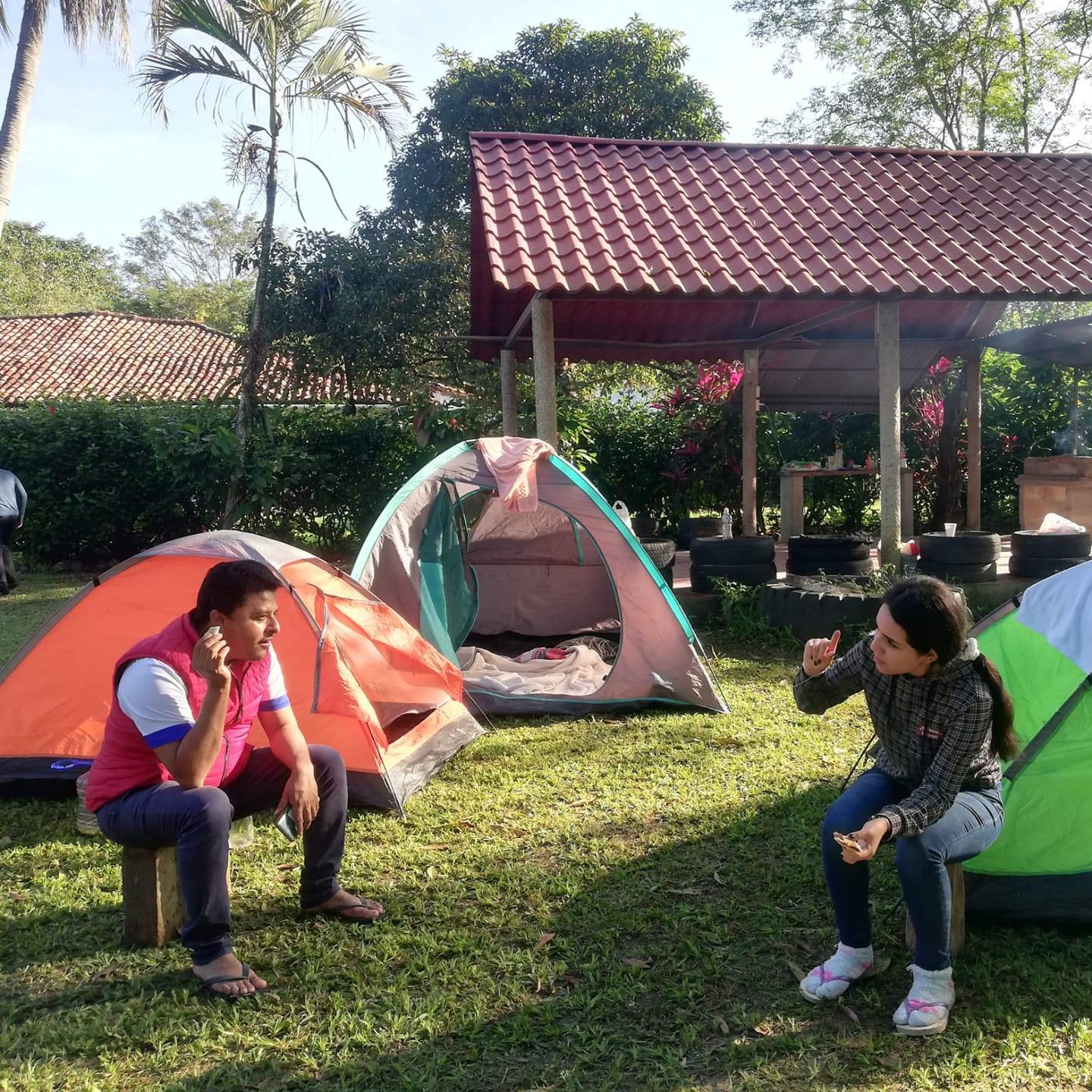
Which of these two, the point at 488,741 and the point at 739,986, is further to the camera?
the point at 488,741

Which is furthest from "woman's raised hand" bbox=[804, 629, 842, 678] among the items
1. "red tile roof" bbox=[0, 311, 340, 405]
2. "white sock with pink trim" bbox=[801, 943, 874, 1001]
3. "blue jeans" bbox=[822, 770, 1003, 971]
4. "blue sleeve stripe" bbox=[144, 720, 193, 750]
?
"red tile roof" bbox=[0, 311, 340, 405]

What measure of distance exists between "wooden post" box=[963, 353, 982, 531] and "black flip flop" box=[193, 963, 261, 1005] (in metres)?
8.71

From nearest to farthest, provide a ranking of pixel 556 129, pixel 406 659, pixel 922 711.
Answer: pixel 922 711 → pixel 406 659 → pixel 556 129

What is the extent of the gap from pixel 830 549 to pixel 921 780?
16.0 ft

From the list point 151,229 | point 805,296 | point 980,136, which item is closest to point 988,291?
point 805,296

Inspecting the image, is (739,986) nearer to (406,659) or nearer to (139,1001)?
(139,1001)

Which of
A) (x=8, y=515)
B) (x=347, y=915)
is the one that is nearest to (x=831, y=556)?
(x=347, y=915)

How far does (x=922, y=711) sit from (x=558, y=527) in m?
4.60

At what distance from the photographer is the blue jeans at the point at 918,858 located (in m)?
2.50

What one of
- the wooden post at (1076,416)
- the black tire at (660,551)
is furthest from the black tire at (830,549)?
the wooden post at (1076,416)

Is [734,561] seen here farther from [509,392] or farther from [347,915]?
[347,915]

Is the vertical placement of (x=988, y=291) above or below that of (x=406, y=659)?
above

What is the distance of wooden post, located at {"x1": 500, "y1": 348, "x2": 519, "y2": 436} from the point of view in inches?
354

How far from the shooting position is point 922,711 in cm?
267
